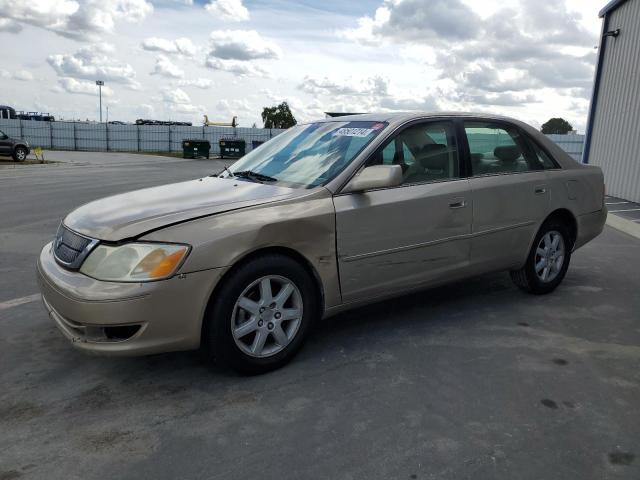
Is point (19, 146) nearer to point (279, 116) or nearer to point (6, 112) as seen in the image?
point (6, 112)

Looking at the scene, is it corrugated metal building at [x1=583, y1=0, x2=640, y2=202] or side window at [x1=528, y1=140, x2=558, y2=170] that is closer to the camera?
side window at [x1=528, y1=140, x2=558, y2=170]

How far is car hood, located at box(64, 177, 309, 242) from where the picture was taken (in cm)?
300

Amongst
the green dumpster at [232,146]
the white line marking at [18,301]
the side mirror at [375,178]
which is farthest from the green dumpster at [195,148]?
the side mirror at [375,178]

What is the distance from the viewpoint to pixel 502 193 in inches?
172

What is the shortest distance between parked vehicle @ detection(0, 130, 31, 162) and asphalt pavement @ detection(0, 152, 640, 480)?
22113 millimetres

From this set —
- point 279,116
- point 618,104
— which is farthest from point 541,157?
point 279,116

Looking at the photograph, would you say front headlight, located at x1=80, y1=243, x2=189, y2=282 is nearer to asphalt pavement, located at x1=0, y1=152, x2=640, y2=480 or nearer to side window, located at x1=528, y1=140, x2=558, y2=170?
asphalt pavement, located at x1=0, y1=152, x2=640, y2=480

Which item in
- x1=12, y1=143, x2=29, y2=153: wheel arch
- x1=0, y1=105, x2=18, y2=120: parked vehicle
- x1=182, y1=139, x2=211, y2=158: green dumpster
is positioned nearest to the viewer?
x1=12, y1=143, x2=29, y2=153: wheel arch

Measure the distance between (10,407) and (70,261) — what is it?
2.65ft

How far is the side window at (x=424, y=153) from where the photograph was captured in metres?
3.85

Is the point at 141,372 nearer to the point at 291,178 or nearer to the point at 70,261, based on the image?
the point at 70,261

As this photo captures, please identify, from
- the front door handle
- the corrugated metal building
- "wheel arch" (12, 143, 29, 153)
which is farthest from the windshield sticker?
"wheel arch" (12, 143, 29, 153)

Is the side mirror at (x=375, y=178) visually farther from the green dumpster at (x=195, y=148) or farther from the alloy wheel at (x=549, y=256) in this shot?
the green dumpster at (x=195, y=148)

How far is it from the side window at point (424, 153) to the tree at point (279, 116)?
210 feet
